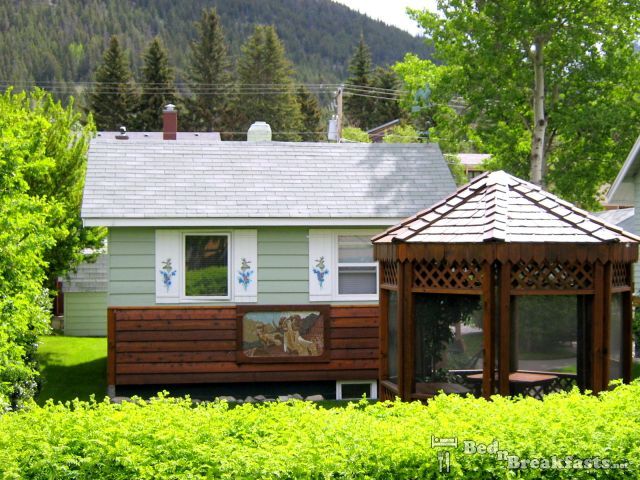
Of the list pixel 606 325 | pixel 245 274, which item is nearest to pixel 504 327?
pixel 606 325

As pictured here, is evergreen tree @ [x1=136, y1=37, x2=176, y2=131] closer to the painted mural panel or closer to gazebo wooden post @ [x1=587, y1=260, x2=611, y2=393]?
the painted mural panel

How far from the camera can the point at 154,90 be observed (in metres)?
62.2

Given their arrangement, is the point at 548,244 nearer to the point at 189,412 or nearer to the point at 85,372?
the point at 189,412

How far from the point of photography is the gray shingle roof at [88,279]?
86.6 ft

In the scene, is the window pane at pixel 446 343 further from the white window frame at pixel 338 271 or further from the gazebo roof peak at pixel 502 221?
the white window frame at pixel 338 271

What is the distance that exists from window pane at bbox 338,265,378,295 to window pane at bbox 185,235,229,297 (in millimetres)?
2013

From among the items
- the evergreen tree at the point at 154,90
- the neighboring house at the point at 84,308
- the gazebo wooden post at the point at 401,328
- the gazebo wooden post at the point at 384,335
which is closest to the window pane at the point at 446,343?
the gazebo wooden post at the point at 401,328

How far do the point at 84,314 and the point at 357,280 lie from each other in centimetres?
1260

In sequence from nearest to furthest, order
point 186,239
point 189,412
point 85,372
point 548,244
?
point 189,412, point 548,244, point 186,239, point 85,372

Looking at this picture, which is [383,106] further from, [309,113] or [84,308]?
[84,308]

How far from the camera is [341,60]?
16962 cm

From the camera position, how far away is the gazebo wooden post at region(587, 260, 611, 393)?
9086 millimetres

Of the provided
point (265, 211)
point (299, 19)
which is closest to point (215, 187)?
point (265, 211)

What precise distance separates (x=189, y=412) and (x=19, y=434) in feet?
3.88
